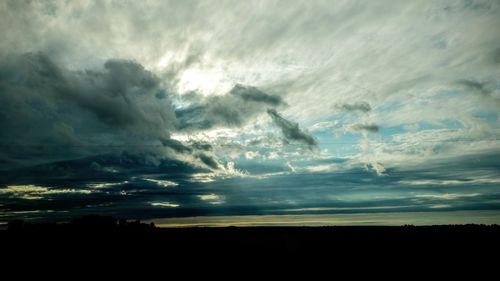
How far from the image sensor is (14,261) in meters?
76.0

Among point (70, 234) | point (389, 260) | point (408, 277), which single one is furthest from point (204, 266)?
point (70, 234)

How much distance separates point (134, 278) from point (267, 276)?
22.1 meters

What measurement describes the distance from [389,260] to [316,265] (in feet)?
66.3

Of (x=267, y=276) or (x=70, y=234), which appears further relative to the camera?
(x=70, y=234)

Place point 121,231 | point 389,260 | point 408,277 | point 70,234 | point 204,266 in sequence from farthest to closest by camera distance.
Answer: point 121,231 → point 70,234 → point 389,260 → point 204,266 → point 408,277

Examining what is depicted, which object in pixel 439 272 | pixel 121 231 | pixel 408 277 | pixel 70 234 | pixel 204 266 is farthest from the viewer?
pixel 121 231

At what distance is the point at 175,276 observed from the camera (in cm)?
5466

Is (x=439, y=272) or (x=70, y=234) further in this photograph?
(x=70, y=234)

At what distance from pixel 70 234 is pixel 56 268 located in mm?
93040

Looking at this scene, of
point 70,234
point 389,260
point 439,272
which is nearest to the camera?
point 439,272

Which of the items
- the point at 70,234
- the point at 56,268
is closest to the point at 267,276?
the point at 56,268

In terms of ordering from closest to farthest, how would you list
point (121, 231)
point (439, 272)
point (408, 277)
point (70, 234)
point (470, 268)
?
point (408, 277) → point (439, 272) → point (470, 268) → point (70, 234) → point (121, 231)

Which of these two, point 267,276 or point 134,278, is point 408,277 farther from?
point 134,278

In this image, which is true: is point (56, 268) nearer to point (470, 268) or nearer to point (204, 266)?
point (204, 266)
